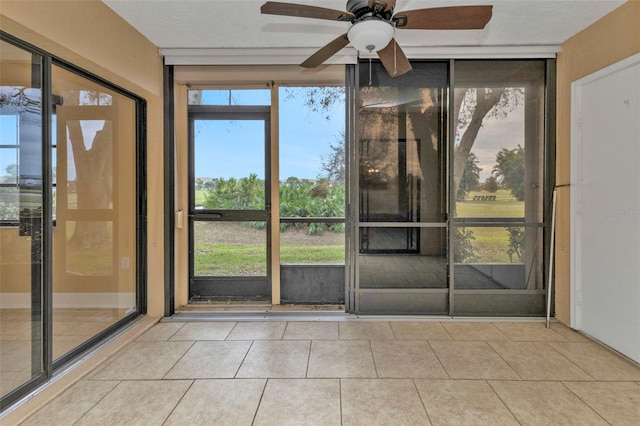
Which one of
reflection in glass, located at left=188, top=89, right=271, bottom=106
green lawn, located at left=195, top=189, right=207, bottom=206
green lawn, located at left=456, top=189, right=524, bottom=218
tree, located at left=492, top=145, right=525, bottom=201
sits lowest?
green lawn, located at left=456, top=189, right=524, bottom=218

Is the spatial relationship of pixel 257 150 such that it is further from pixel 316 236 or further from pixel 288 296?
pixel 288 296

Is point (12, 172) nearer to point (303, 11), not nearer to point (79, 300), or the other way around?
point (79, 300)

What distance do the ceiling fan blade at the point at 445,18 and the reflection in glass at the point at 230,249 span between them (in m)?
2.52

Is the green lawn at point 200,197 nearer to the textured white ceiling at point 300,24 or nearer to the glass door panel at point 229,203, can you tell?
the glass door panel at point 229,203

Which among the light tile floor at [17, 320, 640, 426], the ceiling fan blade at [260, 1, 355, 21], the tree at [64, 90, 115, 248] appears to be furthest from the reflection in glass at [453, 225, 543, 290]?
the tree at [64, 90, 115, 248]

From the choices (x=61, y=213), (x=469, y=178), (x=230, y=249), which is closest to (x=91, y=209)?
(x=61, y=213)

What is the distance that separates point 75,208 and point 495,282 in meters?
4.03

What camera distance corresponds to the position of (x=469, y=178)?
10.8 ft

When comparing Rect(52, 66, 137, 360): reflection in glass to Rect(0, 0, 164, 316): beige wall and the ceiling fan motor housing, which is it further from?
the ceiling fan motor housing

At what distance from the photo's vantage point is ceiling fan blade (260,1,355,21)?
6.15 feet

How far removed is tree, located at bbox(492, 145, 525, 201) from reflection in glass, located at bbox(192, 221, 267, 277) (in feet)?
8.58

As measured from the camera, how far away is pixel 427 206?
3305mm

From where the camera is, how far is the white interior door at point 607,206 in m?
2.48

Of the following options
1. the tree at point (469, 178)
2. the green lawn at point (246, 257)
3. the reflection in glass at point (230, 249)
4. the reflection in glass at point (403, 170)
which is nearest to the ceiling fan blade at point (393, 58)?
the reflection in glass at point (403, 170)
